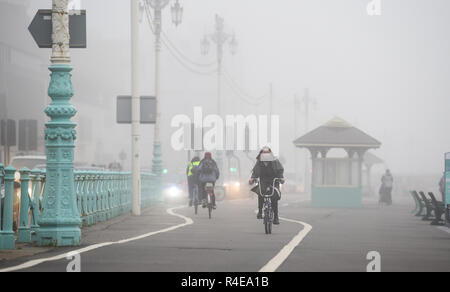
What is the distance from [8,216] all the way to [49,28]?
11.0ft

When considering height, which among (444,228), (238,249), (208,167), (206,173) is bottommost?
(444,228)

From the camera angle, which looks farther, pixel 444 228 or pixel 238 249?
pixel 444 228

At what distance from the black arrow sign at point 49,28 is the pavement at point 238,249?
10.8 feet

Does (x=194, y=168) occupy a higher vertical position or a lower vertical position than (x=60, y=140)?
lower

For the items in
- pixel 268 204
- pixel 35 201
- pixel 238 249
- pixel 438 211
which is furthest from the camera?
pixel 438 211

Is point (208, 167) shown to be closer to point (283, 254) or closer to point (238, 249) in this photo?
point (238, 249)

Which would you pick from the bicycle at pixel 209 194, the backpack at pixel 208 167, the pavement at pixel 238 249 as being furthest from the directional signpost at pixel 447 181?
the backpack at pixel 208 167

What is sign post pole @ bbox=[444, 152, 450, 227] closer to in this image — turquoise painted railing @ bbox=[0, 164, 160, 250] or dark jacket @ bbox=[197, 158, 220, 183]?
dark jacket @ bbox=[197, 158, 220, 183]

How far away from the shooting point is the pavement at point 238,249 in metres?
11.2

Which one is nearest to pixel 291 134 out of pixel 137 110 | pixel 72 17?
pixel 137 110

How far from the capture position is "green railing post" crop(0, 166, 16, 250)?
13680 millimetres

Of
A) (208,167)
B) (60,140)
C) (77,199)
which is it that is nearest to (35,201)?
(60,140)

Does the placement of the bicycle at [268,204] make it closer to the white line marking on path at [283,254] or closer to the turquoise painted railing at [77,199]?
the white line marking on path at [283,254]

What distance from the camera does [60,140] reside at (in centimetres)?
1526
